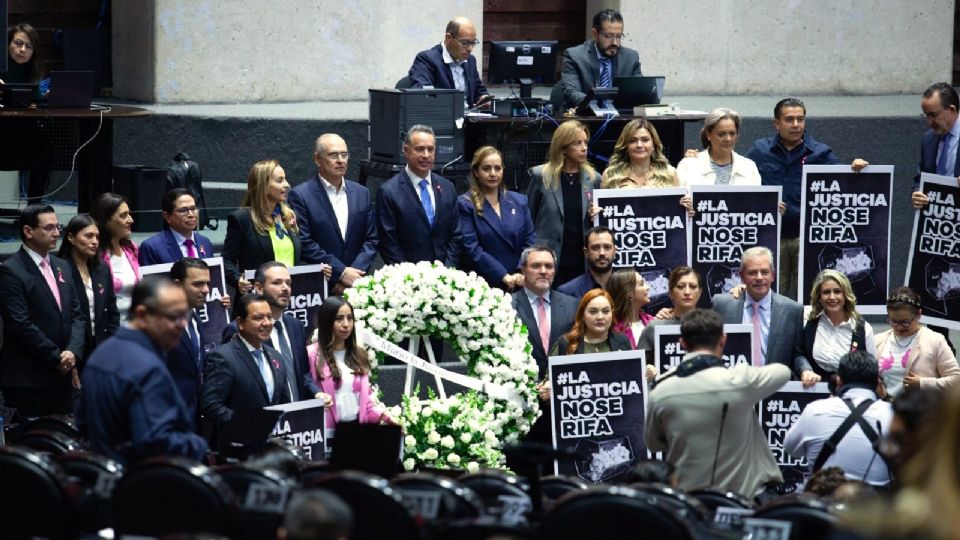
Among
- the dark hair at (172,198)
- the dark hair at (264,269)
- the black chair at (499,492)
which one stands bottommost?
the black chair at (499,492)

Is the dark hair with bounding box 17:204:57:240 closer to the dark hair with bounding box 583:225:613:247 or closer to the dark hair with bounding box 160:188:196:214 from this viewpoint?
the dark hair with bounding box 160:188:196:214

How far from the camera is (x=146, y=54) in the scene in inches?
587

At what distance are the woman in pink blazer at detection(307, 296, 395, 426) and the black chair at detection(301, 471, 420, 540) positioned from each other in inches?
134

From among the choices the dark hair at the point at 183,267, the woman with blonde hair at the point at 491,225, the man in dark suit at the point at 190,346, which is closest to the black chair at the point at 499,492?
the man in dark suit at the point at 190,346

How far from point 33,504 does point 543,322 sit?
4535 mm

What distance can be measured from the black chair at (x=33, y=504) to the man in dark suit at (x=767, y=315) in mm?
4819

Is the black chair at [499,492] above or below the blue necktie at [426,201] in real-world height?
below

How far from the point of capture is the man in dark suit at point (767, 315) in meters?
9.88

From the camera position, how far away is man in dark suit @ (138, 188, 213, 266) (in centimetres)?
991

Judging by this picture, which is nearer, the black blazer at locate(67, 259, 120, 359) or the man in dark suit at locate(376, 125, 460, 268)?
the black blazer at locate(67, 259, 120, 359)

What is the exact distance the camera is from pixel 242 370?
8875 mm

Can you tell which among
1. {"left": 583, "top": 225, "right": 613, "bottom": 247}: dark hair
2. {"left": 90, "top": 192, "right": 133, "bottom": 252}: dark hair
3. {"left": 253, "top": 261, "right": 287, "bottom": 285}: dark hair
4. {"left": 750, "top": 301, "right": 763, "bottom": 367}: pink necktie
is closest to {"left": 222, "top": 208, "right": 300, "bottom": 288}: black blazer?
{"left": 253, "top": 261, "right": 287, "bottom": 285}: dark hair

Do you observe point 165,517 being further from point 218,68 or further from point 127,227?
point 218,68

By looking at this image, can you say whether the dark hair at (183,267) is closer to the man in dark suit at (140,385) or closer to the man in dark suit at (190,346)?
the man in dark suit at (190,346)
